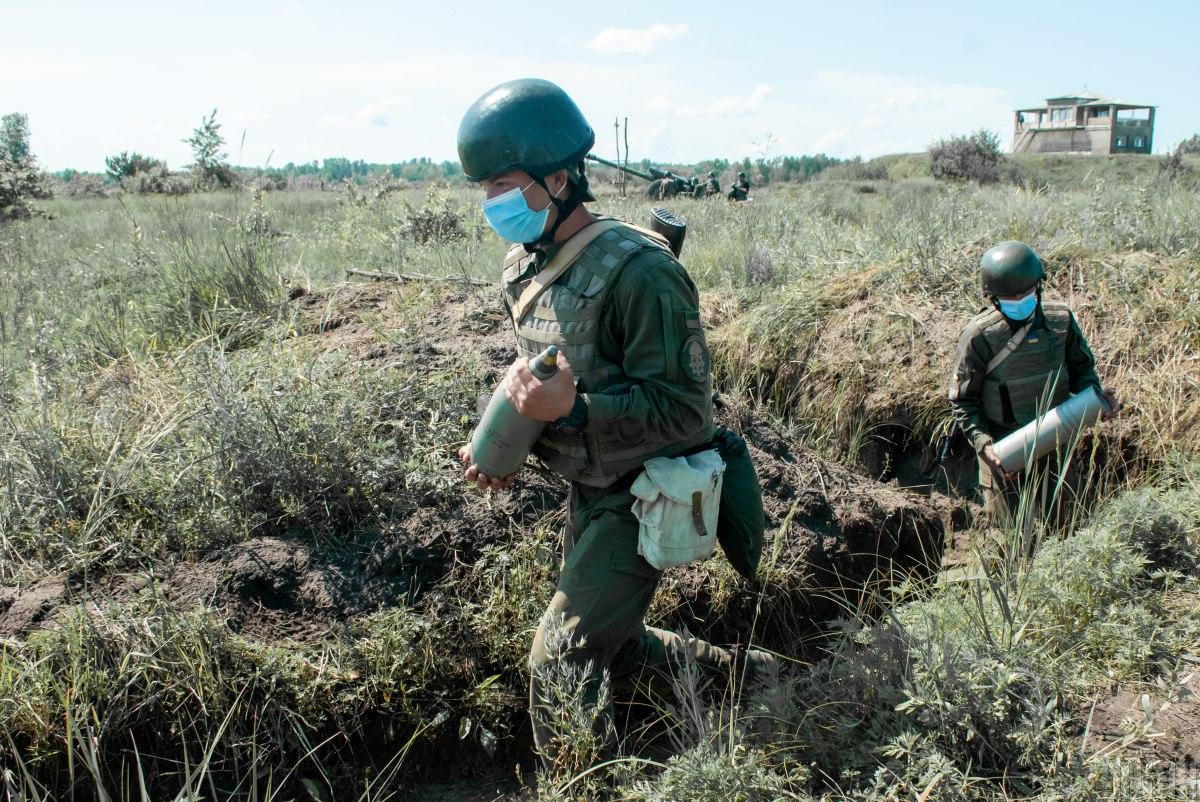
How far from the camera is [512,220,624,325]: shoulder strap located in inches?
102

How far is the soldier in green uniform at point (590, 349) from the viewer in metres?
2.44

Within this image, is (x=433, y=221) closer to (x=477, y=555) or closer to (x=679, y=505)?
(x=477, y=555)

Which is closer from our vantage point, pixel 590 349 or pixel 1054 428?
pixel 590 349

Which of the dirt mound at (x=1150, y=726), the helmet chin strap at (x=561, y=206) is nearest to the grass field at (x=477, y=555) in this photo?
the dirt mound at (x=1150, y=726)

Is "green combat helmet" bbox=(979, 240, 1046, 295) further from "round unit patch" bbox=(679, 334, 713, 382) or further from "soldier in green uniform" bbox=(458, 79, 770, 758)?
"round unit patch" bbox=(679, 334, 713, 382)

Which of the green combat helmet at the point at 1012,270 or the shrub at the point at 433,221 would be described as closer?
the green combat helmet at the point at 1012,270

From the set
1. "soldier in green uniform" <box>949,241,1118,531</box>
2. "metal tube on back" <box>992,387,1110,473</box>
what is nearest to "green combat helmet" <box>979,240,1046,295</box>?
"soldier in green uniform" <box>949,241,1118,531</box>

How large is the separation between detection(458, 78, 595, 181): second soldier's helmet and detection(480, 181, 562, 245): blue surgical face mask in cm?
8

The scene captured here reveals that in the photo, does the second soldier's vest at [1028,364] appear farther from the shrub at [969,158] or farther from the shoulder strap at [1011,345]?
the shrub at [969,158]

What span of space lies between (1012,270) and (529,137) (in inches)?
103

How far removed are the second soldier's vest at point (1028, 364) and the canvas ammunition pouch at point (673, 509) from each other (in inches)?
92.4

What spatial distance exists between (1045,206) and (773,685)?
19.4 feet

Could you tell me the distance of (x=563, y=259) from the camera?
2605 millimetres

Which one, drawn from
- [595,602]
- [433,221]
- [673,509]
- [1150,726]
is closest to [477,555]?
[595,602]
